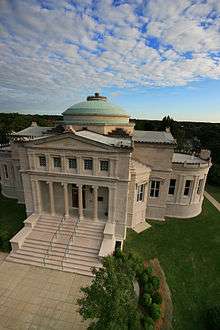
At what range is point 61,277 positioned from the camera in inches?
738

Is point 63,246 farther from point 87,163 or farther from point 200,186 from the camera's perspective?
point 200,186

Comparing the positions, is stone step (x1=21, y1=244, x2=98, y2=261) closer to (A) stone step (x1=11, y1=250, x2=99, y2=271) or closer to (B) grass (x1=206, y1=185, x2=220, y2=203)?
(A) stone step (x1=11, y1=250, x2=99, y2=271)

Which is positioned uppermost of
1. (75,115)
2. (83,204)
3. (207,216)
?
(75,115)

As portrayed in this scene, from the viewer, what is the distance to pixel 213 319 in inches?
569

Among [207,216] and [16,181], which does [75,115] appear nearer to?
[16,181]

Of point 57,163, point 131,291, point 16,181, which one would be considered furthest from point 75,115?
point 131,291

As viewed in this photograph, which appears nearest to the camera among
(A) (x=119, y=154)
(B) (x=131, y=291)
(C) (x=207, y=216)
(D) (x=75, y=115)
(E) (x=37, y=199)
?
(B) (x=131, y=291)

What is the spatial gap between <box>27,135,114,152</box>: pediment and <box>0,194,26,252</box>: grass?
1061 centimetres

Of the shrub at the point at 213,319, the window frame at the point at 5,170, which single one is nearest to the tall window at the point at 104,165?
the shrub at the point at 213,319

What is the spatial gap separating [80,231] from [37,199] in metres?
6.63

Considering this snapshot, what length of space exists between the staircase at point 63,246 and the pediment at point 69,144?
8.92m

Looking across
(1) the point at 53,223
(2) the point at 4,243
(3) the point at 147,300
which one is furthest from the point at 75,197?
(3) the point at 147,300

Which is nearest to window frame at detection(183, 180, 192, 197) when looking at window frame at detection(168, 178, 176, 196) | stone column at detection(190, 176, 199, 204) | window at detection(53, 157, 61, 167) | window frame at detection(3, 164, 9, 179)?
stone column at detection(190, 176, 199, 204)

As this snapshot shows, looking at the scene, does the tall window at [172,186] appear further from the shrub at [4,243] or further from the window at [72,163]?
the shrub at [4,243]
